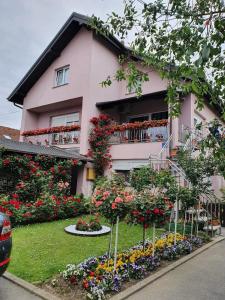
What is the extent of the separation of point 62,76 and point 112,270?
1454 cm

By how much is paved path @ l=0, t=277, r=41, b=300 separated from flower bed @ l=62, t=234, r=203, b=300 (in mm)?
714

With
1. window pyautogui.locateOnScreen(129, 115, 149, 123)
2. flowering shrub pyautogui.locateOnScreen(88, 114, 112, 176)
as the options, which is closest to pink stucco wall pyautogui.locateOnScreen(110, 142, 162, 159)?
flowering shrub pyautogui.locateOnScreen(88, 114, 112, 176)

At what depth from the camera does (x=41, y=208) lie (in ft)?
31.0

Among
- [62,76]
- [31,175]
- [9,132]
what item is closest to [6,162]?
[31,175]

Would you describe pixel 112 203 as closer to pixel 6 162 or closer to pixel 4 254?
pixel 4 254

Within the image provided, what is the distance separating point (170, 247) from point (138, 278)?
5.78 ft

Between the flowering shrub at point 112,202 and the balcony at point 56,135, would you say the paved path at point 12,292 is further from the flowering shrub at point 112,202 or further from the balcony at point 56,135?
the balcony at point 56,135

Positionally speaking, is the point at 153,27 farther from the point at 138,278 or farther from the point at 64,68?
the point at 64,68

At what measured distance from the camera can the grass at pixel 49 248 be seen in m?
4.91

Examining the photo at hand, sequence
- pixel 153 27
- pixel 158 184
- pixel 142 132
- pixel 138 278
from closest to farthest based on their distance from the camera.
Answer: pixel 138 278 → pixel 153 27 → pixel 158 184 → pixel 142 132

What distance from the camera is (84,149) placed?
45.9ft

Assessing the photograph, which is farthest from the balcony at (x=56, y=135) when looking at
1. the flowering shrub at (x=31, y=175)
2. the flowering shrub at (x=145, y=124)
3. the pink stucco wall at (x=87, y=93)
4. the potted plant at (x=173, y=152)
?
the potted plant at (x=173, y=152)

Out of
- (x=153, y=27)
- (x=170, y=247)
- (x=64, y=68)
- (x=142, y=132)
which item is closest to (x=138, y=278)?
(x=170, y=247)

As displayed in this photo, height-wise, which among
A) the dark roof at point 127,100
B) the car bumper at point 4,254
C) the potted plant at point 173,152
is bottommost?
the car bumper at point 4,254
